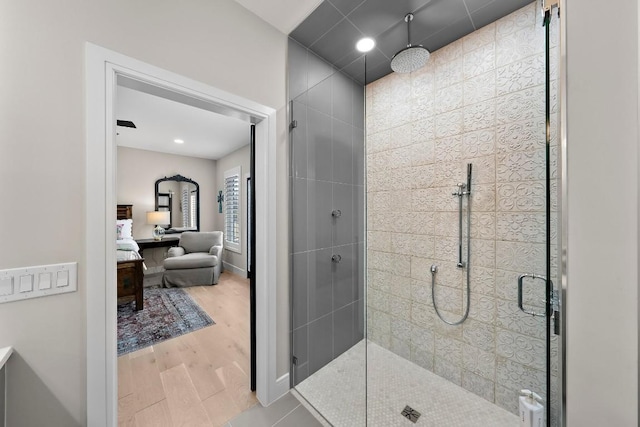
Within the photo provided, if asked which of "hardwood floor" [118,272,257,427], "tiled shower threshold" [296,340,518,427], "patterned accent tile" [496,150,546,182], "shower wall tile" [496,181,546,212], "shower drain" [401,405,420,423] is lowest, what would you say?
"hardwood floor" [118,272,257,427]

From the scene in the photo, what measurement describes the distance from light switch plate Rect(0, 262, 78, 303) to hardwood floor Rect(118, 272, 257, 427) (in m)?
1.10

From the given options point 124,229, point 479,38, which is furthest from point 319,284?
point 124,229

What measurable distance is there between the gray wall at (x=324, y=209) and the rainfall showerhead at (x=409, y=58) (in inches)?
12.8

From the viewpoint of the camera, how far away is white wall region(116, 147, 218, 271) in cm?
459

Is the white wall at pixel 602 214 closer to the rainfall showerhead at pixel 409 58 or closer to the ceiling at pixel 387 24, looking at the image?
the ceiling at pixel 387 24

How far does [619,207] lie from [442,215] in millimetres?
1218

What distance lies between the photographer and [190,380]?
70.8 inches

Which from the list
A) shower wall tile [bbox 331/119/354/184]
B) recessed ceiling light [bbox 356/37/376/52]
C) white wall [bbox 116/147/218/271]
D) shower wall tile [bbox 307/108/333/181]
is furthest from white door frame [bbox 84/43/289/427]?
white wall [bbox 116/147/218/271]

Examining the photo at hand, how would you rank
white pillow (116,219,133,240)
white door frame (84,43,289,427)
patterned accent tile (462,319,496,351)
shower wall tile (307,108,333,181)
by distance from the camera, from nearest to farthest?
white door frame (84,43,289,427), patterned accent tile (462,319,496,351), shower wall tile (307,108,333,181), white pillow (116,219,133,240)

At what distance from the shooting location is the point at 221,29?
1.36m

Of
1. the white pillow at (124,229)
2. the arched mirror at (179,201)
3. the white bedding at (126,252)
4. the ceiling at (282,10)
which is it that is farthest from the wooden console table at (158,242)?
the ceiling at (282,10)

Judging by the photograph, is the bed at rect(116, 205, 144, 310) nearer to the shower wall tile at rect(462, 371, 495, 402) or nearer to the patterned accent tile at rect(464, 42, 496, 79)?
the shower wall tile at rect(462, 371, 495, 402)

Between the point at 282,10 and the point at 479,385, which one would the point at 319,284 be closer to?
the point at 479,385

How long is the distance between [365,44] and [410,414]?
99.5 inches
